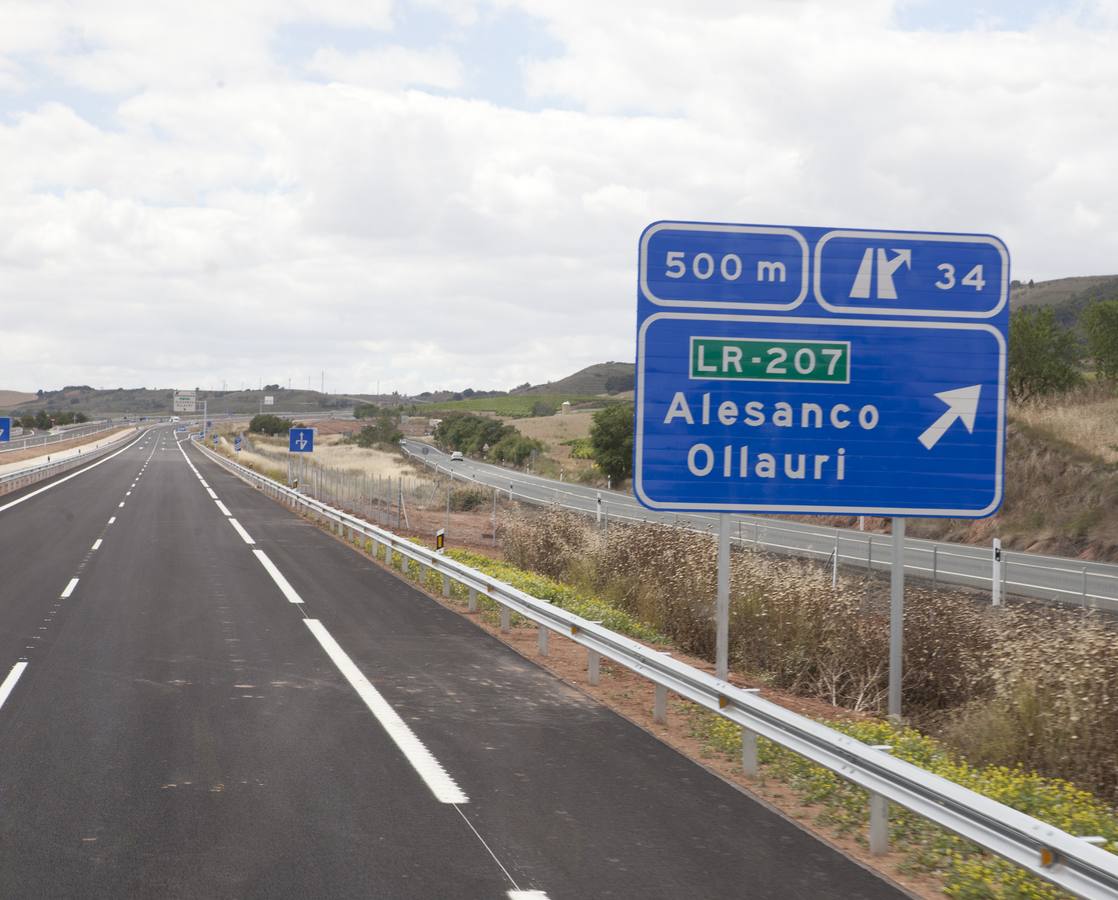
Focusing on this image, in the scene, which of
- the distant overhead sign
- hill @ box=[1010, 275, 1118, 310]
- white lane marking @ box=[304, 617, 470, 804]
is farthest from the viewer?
the distant overhead sign

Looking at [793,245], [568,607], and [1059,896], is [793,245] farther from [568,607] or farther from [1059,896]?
[568,607]

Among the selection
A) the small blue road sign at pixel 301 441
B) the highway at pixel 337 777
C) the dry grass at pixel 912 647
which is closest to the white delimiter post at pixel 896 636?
the dry grass at pixel 912 647

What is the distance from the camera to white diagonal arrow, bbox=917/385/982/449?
957 centimetres

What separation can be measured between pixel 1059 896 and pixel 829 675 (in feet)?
23.6

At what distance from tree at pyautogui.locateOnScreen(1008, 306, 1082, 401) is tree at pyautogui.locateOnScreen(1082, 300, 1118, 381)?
1478 millimetres

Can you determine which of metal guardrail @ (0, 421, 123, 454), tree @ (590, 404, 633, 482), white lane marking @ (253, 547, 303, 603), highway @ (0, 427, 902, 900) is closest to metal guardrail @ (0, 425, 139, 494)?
metal guardrail @ (0, 421, 123, 454)

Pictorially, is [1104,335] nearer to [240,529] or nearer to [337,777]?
[240,529]

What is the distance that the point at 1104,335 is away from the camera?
175 feet

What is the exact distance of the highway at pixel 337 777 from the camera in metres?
5.70

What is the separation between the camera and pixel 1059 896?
541 centimetres

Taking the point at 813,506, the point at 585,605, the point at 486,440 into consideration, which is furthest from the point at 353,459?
the point at 813,506

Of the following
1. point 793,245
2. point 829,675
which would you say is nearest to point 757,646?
point 829,675

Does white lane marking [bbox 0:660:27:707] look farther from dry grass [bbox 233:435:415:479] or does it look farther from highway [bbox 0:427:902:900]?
dry grass [bbox 233:435:415:479]

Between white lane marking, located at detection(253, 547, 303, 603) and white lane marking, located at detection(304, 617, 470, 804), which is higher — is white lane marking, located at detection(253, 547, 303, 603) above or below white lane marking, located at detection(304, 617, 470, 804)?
below
